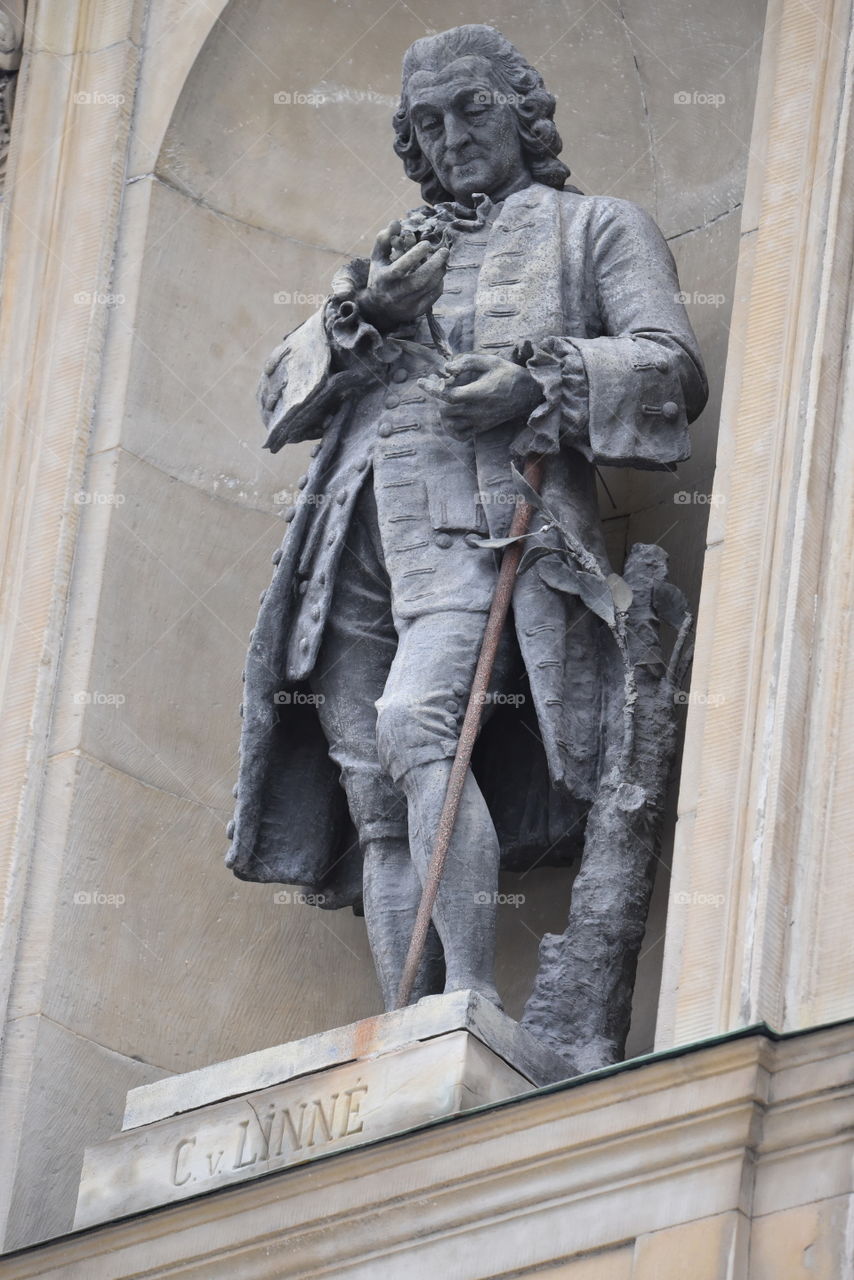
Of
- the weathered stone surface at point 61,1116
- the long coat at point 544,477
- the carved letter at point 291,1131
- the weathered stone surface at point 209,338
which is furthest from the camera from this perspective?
the weathered stone surface at point 209,338

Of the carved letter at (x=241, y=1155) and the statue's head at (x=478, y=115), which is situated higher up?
the statue's head at (x=478, y=115)

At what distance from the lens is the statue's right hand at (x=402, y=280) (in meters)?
6.34

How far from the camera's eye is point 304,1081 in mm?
5906

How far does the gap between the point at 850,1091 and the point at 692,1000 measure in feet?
1.53

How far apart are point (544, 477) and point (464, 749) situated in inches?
22.8

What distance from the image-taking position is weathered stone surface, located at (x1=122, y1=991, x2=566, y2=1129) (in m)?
5.80

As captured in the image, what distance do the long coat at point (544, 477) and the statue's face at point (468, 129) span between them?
0.26 feet

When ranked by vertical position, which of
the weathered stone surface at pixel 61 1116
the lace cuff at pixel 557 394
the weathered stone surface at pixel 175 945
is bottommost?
the weathered stone surface at pixel 61 1116

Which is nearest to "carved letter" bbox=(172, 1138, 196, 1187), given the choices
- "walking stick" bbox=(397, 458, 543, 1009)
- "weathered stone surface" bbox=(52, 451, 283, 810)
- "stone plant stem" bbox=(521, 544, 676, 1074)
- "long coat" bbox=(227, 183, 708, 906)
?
"walking stick" bbox=(397, 458, 543, 1009)

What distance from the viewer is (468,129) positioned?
677 cm


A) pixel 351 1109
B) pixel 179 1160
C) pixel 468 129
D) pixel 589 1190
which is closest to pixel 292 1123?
pixel 351 1109

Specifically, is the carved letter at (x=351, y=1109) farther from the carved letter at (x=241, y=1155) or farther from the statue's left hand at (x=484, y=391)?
the statue's left hand at (x=484, y=391)

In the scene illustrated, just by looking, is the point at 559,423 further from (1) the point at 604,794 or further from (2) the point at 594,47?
(2) the point at 594,47

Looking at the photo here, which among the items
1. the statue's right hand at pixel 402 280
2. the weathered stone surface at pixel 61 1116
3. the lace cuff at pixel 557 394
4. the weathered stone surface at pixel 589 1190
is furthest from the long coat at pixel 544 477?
the weathered stone surface at pixel 589 1190
